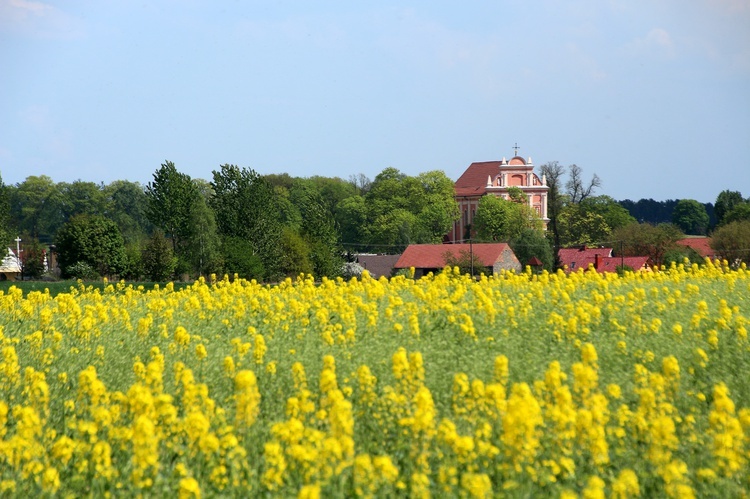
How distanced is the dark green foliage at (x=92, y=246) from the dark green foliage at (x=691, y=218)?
13040cm

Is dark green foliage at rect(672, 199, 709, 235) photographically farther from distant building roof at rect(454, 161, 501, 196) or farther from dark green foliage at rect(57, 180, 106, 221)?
dark green foliage at rect(57, 180, 106, 221)

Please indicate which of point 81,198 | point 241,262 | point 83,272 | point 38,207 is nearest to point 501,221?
point 83,272

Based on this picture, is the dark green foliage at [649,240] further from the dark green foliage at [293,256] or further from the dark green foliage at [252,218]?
the dark green foliage at [252,218]

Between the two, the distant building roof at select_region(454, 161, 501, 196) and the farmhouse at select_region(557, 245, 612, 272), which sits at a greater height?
the distant building roof at select_region(454, 161, 501, 196)

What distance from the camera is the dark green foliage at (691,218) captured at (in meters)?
188

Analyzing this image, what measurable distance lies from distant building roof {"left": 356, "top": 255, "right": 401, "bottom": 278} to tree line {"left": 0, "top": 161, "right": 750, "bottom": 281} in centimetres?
614

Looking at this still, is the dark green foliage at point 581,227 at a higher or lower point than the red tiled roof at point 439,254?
higher

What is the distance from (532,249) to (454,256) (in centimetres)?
1392

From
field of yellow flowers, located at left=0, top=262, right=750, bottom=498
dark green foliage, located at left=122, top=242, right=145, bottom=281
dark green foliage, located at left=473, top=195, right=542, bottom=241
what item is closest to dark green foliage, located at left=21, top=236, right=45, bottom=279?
dark green foliage, located at left=122, top=242, right=145, bottom=281

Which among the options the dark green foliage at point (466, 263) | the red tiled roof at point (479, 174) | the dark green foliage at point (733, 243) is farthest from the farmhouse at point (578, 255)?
the red tiled roof at point (479, 174)

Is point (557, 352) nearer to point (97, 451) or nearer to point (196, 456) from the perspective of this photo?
point (196, 456)

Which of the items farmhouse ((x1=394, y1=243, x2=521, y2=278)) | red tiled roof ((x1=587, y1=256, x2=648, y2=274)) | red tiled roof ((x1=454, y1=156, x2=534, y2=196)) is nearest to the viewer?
red tiled roof ((x1=587, y1=256, x2=648, y2=274))

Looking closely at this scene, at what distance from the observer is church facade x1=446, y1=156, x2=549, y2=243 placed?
130 m

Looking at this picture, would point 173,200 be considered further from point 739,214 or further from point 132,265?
point 739,214
